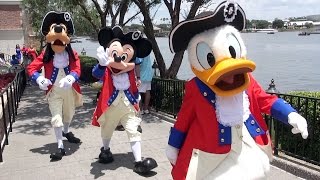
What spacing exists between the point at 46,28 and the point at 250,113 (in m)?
4.12

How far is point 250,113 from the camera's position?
348 centimetres

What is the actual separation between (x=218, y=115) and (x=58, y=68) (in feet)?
12.2

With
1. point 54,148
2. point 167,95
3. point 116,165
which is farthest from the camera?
point 167,95

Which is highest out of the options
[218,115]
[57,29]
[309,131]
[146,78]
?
[57,29]

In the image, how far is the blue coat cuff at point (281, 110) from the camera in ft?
11.3

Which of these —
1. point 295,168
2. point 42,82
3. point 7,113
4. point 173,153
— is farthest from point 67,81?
point 7,113

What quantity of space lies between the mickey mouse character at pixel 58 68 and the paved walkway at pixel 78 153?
0.40m

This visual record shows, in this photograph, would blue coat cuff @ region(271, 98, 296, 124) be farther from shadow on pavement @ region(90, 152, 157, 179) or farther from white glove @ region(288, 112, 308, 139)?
shadow on pavement @ region(90, 152, 157, 179)

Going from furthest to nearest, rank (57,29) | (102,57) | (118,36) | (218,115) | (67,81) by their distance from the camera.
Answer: (57,29) < (67,81) < (118,36) < (102,57) < (218,115)

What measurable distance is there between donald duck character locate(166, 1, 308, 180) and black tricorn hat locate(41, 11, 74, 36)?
353 cm

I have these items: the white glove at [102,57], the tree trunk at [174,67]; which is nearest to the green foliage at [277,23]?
the tree trunk at [174,67]

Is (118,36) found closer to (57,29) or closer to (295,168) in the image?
(57,29)

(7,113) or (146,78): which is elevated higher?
(146,78)

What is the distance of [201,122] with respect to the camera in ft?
11.1
